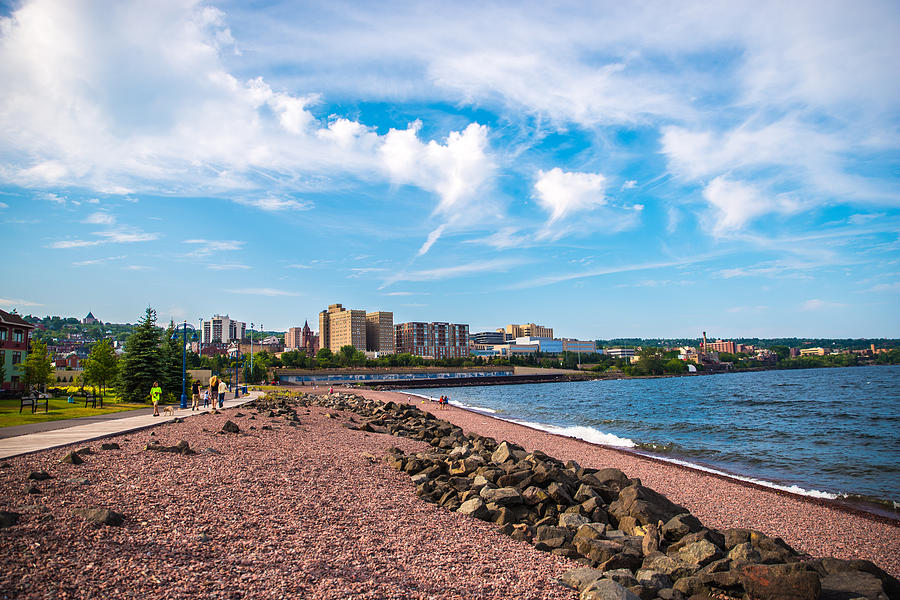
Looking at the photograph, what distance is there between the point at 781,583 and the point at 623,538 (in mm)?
2572

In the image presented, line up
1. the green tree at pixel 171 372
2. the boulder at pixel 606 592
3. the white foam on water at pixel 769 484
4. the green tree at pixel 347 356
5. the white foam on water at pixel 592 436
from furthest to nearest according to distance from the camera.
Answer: the green tree at pixel 347 356
the green tree at pixel 171 372
the white foam on water at pixel 592 436
the white foam on water at pixel 769 484
the boulder at pixel 606 592

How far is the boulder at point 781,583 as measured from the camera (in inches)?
254

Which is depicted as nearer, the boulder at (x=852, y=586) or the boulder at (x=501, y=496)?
the boulder at (x=852, y=586)

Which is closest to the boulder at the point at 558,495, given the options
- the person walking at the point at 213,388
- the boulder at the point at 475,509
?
the boulder at the point at 475,509

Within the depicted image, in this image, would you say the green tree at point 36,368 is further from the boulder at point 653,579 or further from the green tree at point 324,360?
the green tree at point 324,360

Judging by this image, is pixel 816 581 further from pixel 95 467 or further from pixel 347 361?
pixel 347 361

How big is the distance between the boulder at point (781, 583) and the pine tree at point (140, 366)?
3766 centimetres

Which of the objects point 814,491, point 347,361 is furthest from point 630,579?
point 347,361

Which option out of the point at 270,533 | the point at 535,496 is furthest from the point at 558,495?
the point at 270,533

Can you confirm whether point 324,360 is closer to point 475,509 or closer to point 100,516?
point 475,509

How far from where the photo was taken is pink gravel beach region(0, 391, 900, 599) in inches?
224

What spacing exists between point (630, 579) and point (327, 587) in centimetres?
387

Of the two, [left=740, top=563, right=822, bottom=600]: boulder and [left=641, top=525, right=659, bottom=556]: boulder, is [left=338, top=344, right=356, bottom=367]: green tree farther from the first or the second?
[left=740, top=563, right=822, bottom=600]: boulder

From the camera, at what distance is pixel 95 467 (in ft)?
32.8
